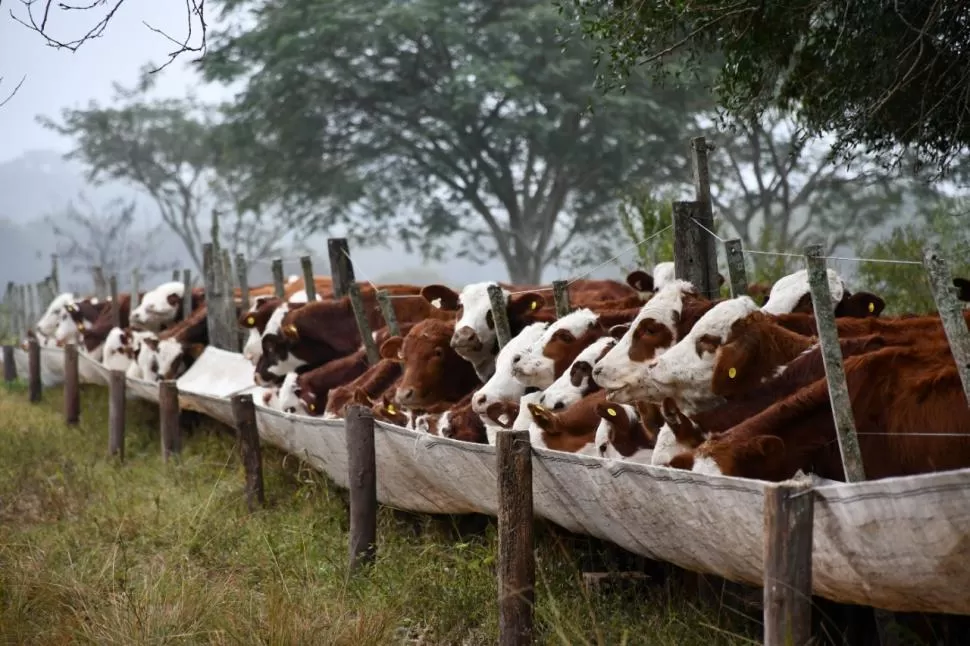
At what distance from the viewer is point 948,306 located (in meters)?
4.38

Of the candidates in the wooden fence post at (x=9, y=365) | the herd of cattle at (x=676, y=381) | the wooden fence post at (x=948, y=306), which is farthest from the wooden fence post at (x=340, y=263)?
the wooden fence post at (x=9, y=365)

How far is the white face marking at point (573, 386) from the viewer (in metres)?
6.70

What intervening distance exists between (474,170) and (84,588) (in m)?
21.1

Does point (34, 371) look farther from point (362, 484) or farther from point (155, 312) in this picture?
point (362, 484)

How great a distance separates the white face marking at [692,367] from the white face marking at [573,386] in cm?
88

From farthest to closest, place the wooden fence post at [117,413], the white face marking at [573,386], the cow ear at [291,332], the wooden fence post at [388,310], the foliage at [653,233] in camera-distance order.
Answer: the wooden fence post at [117,413]
the foliage at [653,233]
the cow ear at [291,332]
the wooden fence post at [388,310]
the white face marking at [573,386]

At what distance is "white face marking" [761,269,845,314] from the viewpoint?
720 centimetres

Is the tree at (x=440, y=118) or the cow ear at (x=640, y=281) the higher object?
the tree at (x=440, y=118)

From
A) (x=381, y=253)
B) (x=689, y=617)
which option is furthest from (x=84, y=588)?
(x=381, y=253)

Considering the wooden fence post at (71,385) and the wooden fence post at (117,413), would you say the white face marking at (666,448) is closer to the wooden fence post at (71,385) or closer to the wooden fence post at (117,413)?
the wooden fence post at (117,413)

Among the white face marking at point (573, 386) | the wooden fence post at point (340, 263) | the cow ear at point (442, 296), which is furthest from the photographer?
the wooden fence post at point (340, 263)

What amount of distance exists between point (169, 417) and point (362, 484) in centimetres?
448

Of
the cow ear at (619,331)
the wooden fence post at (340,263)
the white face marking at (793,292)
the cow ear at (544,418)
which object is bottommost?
the cow ear at (544,418)

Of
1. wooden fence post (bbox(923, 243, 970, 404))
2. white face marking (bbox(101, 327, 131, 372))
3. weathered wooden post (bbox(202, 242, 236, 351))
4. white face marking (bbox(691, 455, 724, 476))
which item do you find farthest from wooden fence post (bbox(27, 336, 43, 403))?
wooden fence post (bbox(923, 243, 970, 404))
